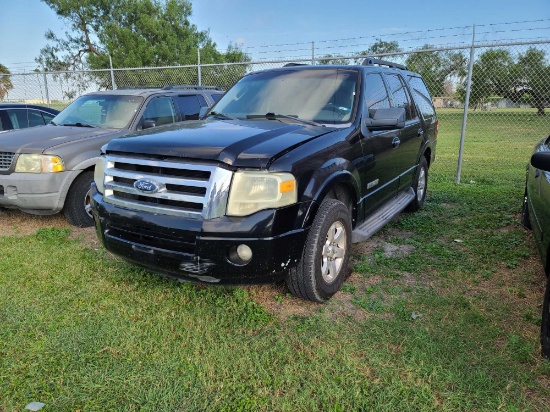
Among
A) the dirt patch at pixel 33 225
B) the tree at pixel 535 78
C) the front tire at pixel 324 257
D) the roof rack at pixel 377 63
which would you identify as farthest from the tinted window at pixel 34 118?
the tree at pixel 535 78

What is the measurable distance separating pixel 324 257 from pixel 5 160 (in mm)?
4052

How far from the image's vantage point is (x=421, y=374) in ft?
8.23

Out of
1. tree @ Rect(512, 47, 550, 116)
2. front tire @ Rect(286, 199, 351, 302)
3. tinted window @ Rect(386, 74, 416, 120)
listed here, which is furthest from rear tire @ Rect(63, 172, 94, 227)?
tree @ Rect(512, 47, 550, 116)

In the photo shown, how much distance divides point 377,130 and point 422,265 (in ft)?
4.57

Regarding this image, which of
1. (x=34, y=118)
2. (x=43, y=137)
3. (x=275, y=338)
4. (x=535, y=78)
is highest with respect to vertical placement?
(x=535, y=78)

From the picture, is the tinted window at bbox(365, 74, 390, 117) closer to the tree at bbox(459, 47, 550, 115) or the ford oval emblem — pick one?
the ford oval emblem

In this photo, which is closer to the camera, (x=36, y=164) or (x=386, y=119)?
(x=386, y=119)

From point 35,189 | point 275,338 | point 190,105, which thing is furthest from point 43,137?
point 275,338

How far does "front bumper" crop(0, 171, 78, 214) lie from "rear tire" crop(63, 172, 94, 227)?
0.15 meters

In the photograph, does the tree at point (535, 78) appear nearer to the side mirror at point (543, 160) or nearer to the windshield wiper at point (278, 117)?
the windshield wiper at point (278, 117)

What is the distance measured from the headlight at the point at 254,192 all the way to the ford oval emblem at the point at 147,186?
0.56 m

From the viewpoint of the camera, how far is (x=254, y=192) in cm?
277

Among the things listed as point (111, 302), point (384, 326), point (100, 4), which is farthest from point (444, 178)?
point (100, 4)

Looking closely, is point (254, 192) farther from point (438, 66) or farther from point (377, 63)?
point (438, 66)
